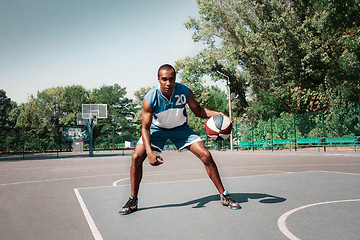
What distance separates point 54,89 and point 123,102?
14.2 m

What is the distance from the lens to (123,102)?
7006 cm

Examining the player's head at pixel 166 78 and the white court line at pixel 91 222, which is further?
the player's head at pixel 166 78

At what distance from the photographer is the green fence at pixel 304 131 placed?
64.1ft

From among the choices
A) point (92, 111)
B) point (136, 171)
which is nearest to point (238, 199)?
point (136, 171)

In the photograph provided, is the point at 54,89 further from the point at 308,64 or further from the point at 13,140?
the point at 308,64

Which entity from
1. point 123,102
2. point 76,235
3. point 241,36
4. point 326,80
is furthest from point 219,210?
point 123,102

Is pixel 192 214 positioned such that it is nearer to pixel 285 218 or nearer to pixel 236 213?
pixel 236 213

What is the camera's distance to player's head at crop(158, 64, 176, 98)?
444cm

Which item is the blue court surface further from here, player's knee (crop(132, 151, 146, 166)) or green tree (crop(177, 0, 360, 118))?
green tree (crop(177, 0, 360, 118))

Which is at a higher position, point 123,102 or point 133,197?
point 123,102

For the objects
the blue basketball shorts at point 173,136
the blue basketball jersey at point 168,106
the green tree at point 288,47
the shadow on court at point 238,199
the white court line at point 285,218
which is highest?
the green tree at point 288,47

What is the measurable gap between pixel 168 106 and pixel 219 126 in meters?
0.88

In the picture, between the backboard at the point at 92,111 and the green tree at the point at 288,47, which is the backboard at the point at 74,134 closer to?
the backboard at the point at 92,111

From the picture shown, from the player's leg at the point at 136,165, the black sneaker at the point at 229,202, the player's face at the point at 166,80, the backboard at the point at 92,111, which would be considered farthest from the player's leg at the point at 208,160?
the backboard at the point at 92,111
